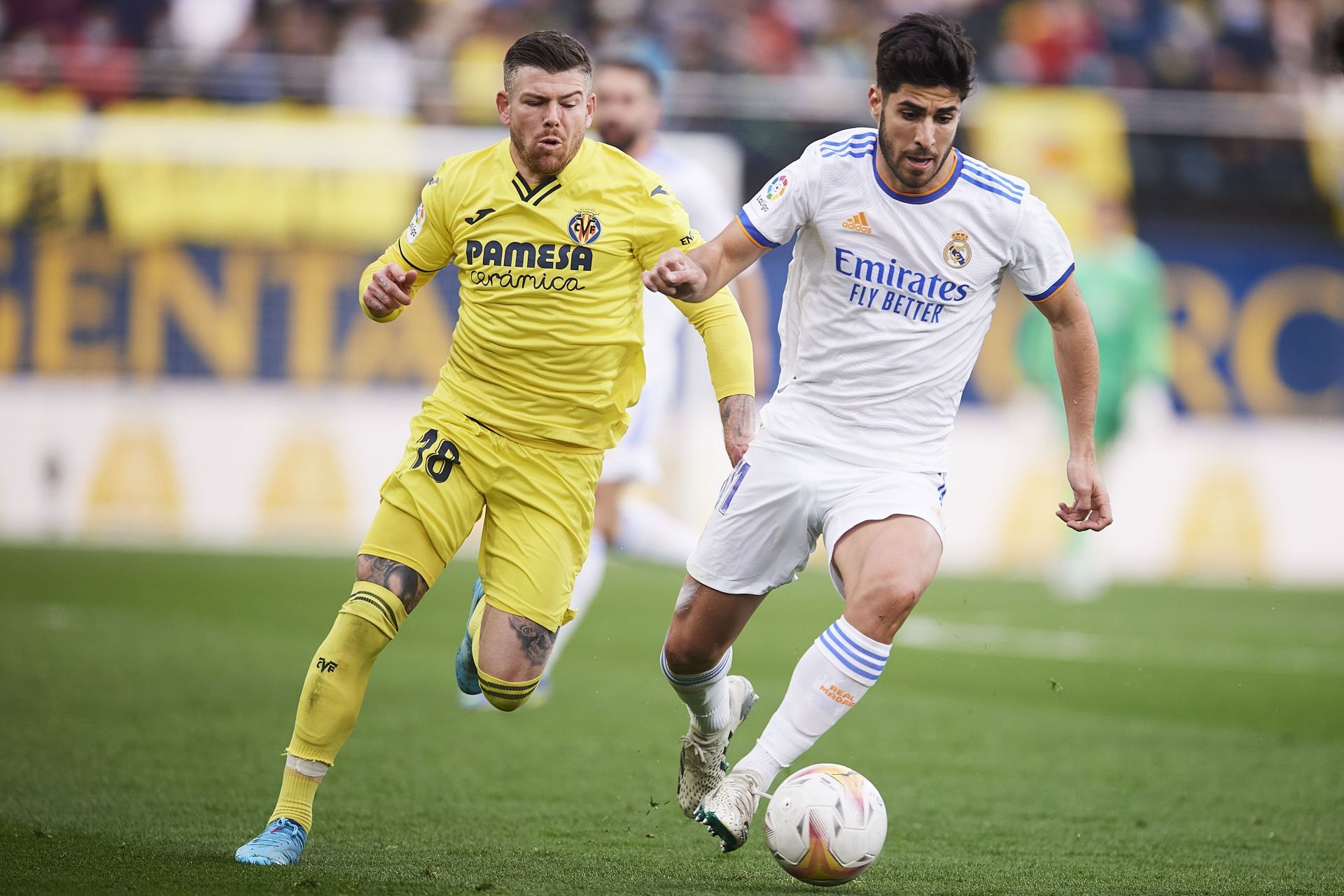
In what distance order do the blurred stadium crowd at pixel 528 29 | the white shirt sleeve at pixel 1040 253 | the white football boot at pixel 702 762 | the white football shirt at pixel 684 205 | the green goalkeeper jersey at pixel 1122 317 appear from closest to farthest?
the white shirt sleeve at pixel 1040 253 < the white football boot at pixel 702 762 < the white football shirt at pixel 684 205 < the green goalkeeper jersey at pixel 1122 317 < the blurred stadium crowd at pixel 528 29

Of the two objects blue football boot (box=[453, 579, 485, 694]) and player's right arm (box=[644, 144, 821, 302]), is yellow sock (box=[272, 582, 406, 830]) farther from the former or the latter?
player's right arm (box=[644, 144, 821, 302])

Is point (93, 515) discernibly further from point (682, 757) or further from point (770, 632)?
point (682, 757)

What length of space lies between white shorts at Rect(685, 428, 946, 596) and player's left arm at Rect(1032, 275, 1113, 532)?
40cm

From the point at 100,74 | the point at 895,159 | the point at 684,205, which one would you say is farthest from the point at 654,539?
the point at 100,74

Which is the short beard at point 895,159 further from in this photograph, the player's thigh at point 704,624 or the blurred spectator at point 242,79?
the blurred spectator at point 242,79

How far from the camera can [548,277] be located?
202 inches

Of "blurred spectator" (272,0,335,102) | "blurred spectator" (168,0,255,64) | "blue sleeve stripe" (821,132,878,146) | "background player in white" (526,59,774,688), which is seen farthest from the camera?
"blurred spectator" (168,0,255,64)

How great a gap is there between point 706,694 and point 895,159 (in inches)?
70.1

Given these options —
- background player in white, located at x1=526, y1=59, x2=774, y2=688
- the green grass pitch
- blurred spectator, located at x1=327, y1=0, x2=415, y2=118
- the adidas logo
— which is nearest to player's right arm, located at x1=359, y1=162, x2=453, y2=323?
the adidas logo

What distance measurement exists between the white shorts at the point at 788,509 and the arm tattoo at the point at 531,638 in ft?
1.63

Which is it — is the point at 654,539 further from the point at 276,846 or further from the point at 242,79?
the point at 242,79

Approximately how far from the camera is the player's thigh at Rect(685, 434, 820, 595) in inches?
199

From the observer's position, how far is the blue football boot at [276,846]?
4621mm

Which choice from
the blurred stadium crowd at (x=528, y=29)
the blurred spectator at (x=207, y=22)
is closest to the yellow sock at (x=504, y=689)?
the blurred stadium crowd at (x=528, y=29)
